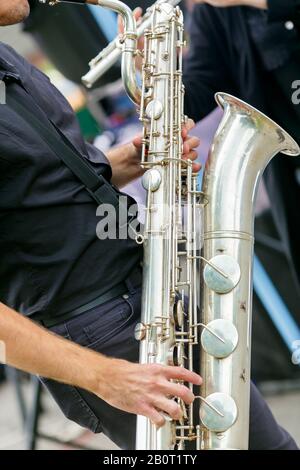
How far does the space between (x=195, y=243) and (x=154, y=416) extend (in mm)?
516

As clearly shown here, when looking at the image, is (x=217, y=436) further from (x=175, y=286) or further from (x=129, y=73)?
(x=129, y=73)

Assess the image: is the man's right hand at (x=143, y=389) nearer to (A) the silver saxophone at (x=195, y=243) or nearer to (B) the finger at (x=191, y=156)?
(A) the silver saxophone at (x=195, y=243)

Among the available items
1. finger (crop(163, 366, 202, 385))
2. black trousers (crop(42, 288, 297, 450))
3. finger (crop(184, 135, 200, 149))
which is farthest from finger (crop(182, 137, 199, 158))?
finger (crop(163, 366, 202, 385))

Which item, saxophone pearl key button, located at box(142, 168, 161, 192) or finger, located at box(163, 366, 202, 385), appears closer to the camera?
finger, located at box(163, 366, 202, 385)

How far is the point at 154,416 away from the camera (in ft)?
6.75

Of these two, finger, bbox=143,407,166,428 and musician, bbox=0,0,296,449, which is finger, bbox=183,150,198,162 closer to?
musician, bbox=0,0,296,449

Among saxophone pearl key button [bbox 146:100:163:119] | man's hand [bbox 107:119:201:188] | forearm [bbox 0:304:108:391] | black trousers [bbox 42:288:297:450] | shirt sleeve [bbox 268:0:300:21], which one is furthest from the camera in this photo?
shirt sleeve [bbox 268:0:300:21]

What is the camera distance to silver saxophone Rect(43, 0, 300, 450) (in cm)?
223

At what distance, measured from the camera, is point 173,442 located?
2.16m

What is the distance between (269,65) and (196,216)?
52.5 inches

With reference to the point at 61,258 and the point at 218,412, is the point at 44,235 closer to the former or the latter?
the point at 61,258

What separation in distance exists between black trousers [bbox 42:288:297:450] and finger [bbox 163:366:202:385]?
26 cm

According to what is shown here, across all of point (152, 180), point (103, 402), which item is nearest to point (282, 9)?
point (152, 180)

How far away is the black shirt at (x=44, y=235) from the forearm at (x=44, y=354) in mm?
262
